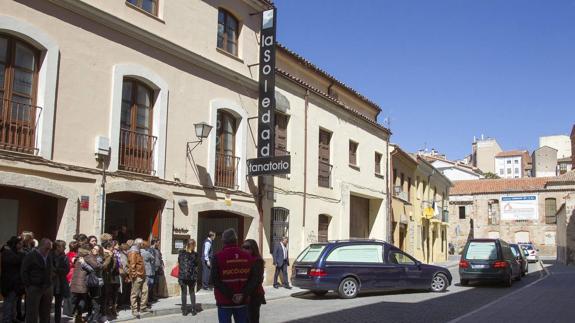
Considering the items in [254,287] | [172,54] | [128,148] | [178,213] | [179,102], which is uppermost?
[172,54]

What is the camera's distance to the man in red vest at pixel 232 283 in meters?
6.77

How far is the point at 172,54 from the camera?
600 inches

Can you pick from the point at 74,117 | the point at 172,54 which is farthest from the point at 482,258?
the point at 74,117

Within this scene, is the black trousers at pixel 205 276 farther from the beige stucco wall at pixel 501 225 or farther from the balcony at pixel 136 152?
the beige stucco wall at pixel 501 225

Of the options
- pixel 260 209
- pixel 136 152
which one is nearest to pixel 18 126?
pixel 136 152

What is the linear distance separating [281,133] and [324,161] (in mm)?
3124

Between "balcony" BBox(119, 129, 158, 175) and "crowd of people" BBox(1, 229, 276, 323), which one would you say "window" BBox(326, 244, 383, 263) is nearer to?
"crowd of people" BBox(1, 229, 276, 323)

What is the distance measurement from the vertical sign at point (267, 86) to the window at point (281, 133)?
1.73m

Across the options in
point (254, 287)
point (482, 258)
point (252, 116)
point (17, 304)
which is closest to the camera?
point (254, 287)

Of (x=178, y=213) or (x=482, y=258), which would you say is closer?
(x=178, y=213)

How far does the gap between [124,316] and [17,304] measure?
223 cm

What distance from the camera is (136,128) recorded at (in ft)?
46.9

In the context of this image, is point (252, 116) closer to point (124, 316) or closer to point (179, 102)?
point (179, 102)

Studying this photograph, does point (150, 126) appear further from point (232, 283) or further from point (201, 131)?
point (232, 283)
